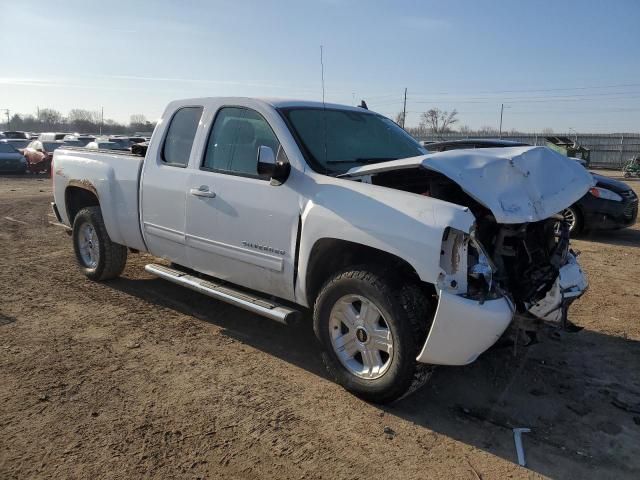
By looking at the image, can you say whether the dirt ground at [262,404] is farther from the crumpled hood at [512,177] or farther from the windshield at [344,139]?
the windshield at [344,139]

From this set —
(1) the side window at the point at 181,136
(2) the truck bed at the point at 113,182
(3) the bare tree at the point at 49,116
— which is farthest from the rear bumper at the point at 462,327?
(3) the bare tree at the point at 49,116

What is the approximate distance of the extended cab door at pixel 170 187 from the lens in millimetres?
A: 4867

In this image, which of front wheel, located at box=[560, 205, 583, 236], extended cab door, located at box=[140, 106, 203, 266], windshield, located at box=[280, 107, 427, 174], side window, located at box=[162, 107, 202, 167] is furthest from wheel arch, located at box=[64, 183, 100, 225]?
front wheel, located at box=[560, 205, 583, 236]

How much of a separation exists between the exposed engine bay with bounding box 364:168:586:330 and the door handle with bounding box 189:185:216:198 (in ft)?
4.51

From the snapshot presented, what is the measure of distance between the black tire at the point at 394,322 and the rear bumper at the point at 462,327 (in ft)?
0.47

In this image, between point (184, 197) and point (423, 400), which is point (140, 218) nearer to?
point (184, 197)

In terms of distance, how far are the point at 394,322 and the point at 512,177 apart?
4.15ft

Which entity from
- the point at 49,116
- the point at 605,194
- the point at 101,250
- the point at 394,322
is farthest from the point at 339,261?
the point at 49,116

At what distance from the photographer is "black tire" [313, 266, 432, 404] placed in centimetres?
334

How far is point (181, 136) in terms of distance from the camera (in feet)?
16.6

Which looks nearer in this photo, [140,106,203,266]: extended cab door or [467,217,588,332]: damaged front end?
[467,217,588,332]: damaged front end

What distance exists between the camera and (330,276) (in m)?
3.89

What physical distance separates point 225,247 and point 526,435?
8.52ft

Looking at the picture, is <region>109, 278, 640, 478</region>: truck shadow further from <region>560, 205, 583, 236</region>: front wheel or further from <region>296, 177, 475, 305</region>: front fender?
<region>560, 205, 583, 236</region>: front wheel
